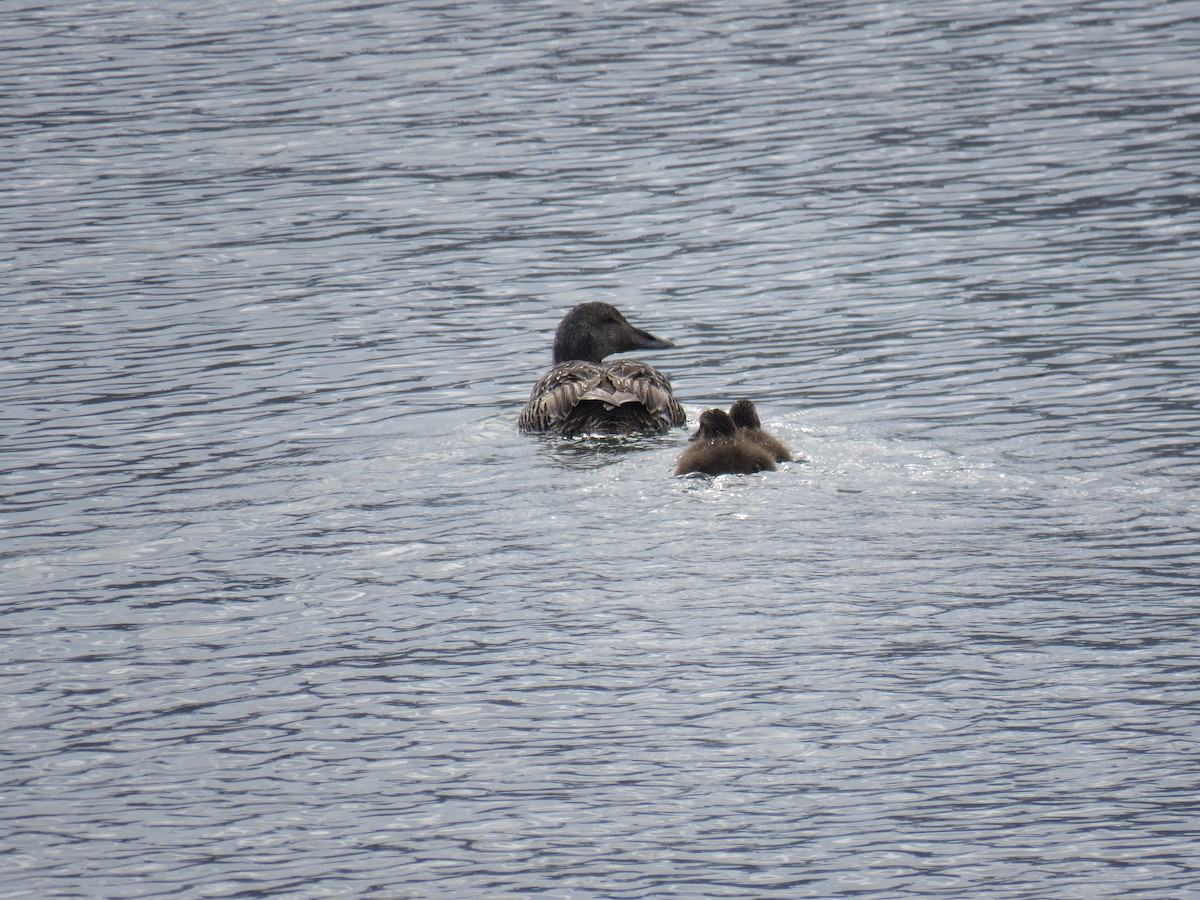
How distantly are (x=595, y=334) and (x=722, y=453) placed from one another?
3.85m

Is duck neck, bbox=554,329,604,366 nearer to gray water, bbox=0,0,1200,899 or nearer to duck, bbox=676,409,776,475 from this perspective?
gray water, bbox=0,0,1200,899

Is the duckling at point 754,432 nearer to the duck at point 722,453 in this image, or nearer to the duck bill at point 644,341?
the duck at point 722,453

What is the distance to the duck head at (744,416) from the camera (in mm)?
11188

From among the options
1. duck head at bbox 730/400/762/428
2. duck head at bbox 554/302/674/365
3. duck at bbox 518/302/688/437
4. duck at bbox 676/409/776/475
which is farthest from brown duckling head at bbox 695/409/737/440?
duck head at bbox 554/302/674/365

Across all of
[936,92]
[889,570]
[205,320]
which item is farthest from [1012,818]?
[936,92]

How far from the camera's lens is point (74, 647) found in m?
8.71

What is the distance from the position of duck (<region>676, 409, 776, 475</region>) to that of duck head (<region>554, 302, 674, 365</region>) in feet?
11.4

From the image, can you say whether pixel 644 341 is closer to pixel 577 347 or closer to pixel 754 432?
pixel 577 347

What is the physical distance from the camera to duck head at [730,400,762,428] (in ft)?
36.7

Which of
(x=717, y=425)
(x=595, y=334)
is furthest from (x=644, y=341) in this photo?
(x=717, y=425)

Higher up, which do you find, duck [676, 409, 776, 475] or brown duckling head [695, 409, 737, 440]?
brown duckling head [695, 409, 737, 440]

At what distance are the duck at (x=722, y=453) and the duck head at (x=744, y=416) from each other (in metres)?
0.24

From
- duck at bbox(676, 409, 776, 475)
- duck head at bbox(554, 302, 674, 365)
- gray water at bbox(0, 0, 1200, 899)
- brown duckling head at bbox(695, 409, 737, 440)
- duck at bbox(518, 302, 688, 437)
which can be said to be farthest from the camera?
duck head at bbox(554, 302, 674, 365)

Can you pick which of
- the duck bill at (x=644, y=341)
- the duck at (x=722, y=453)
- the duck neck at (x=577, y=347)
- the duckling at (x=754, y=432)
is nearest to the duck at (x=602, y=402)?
the duck neck at (x=577, y=347)
